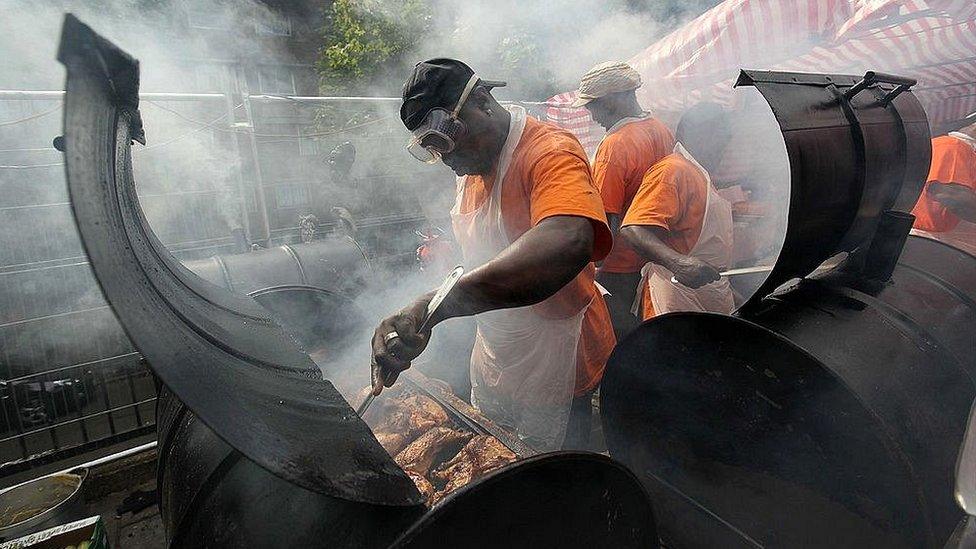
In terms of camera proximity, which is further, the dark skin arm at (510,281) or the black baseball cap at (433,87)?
the black baseball cap at (433,87)

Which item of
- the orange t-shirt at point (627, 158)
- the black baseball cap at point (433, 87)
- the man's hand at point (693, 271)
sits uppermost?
the black baseball cap at point (433, 87)

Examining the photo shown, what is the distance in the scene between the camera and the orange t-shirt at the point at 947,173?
387 cm

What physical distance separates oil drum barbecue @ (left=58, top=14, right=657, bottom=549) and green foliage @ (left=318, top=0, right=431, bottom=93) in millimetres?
15723

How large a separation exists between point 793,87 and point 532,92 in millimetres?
11755

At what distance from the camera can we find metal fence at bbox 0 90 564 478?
160 inches

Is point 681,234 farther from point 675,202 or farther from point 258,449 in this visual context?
point 258,449

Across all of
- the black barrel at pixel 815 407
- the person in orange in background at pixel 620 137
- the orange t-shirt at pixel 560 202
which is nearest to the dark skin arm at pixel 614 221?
the person in orange in background at pixel 620 137

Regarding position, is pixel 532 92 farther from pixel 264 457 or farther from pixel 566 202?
pixel 264 457

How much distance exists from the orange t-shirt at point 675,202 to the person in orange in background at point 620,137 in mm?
386

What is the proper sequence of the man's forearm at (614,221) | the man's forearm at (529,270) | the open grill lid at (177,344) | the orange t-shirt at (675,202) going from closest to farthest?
1. the open grill lid at (177,344)
2. the man's forearm at (529,270)
3. the orange t-shirt at (675,202)
4. the man's forearm at (614,221)

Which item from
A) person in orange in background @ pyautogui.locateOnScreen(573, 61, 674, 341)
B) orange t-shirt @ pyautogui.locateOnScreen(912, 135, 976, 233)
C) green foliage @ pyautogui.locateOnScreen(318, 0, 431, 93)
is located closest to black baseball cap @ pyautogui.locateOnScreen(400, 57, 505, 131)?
person in orange in background @ pyautogui.locateOnScreen(573, 61, 674, 341)

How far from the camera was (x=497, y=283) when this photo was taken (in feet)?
5.89

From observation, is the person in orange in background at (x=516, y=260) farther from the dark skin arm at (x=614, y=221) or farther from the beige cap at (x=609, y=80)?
the beige cap at (x=609, y=80)

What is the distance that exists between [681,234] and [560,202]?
1922 mm
